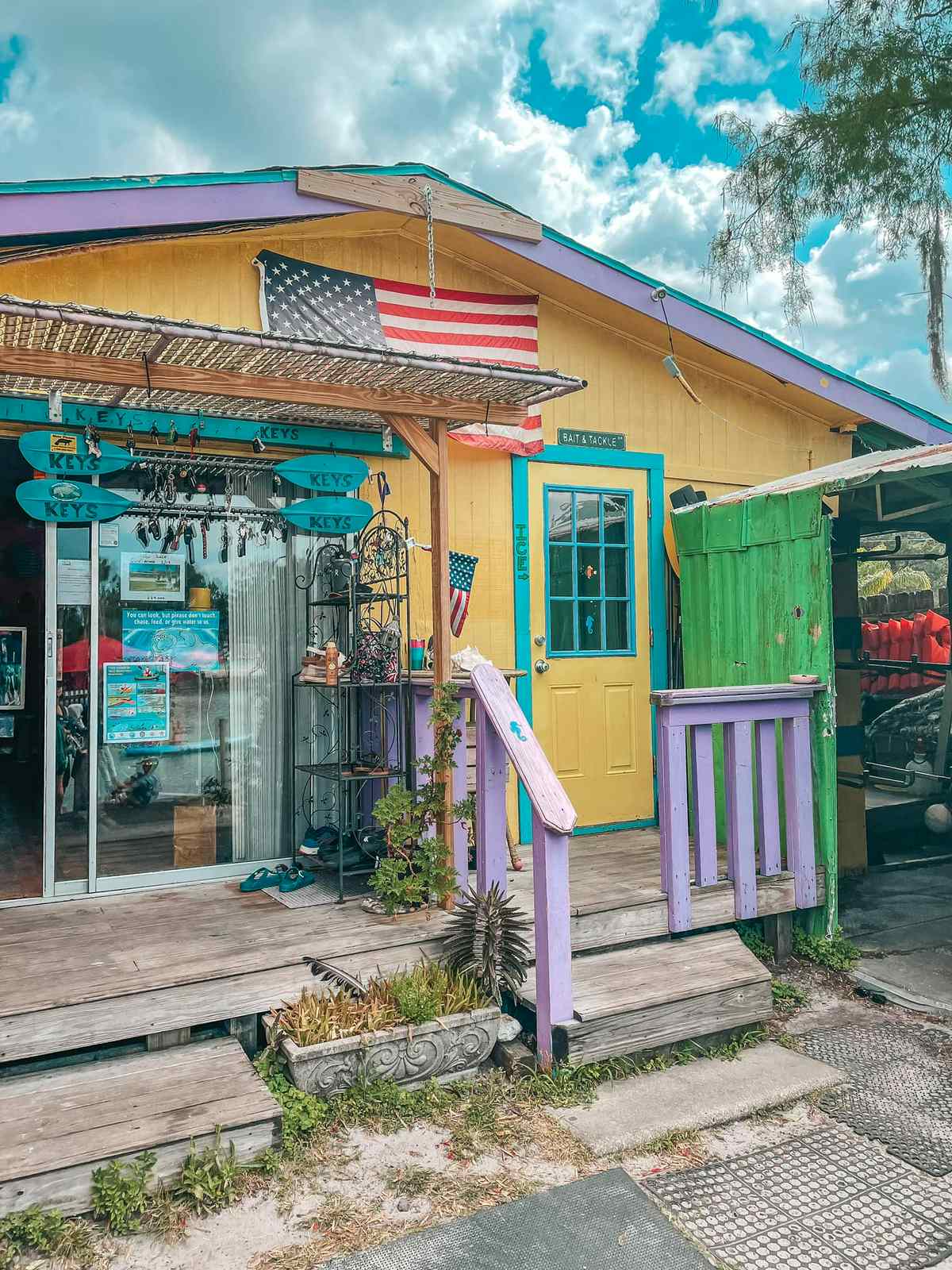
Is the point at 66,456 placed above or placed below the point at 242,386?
below

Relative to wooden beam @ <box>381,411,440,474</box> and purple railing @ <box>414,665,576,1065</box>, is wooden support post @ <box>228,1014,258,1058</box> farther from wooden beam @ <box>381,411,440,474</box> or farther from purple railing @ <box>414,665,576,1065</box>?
wooden beam @ <box>381,411,440,474</box>

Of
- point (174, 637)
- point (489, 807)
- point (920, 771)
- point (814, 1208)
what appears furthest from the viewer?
point (920, 771)

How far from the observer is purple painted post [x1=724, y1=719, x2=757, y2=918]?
4219mm

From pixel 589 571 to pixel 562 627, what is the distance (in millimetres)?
442

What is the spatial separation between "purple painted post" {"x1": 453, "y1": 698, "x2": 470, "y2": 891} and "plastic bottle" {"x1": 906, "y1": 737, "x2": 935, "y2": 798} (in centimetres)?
397

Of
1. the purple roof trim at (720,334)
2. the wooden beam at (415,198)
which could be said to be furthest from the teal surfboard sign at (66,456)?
the purple roof trim at (720,334)

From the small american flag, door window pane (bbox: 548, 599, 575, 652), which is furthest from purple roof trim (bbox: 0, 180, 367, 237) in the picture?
door window pane (bbox: 548, 599, 575, 652)

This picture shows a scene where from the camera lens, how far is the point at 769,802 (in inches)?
174

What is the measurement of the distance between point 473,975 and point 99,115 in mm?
12226

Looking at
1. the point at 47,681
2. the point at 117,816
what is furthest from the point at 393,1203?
the point at 47,681

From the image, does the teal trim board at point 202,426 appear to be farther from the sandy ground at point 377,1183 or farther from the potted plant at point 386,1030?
the sandy ground at point 377,1183

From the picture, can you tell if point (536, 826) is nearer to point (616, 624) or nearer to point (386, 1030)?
point (386, 1030)

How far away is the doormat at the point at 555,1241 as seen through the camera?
2.23 metres

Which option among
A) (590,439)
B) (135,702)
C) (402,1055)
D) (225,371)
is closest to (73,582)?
(135,702)
